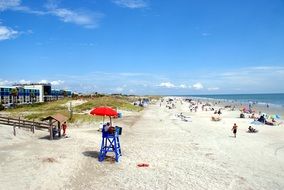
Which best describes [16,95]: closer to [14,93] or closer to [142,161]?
[14,93]

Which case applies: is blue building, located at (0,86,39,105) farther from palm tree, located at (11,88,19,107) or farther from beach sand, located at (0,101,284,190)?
beach sand, located at (0,101,284,190)

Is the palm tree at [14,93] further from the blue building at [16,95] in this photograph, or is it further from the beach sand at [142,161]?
the beach sand at [142,161]

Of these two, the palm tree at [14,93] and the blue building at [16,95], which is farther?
the palm tree at [14,93]

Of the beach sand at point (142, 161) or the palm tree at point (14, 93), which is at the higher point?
the palm tree at point (14, 93)

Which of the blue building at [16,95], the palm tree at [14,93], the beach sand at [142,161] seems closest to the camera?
the beach sand at [142,161]

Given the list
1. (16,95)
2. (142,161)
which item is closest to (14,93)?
(16,95)

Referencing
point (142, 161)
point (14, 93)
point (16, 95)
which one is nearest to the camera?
point (142, 161)

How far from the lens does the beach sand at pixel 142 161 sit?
13.8 m

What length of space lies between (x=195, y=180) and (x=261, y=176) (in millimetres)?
3381

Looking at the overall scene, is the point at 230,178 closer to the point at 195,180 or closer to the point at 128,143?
the point at 195,180

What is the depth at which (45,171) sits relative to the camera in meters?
15.4

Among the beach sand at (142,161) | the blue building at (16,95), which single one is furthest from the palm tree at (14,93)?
the beach sand at (142,161)

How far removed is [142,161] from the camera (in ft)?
59.4

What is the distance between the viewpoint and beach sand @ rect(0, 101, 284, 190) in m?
13.8
